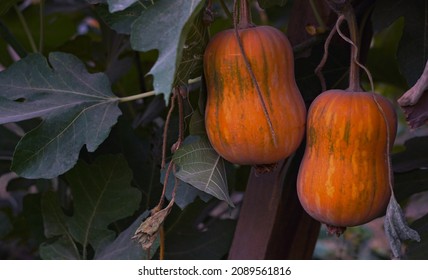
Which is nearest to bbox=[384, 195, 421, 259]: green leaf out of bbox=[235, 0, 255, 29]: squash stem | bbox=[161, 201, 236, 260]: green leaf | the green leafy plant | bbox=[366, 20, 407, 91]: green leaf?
the green leafy plant

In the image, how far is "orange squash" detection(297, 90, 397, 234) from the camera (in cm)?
71

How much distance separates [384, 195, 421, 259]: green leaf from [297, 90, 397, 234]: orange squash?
0.8 inches

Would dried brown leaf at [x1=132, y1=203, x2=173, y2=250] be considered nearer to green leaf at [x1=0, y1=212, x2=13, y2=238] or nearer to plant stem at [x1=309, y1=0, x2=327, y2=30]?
plant stem at [x1=309, y1=0, x2=327, y2=30]

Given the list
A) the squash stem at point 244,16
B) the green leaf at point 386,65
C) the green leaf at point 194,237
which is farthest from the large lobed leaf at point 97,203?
the green leaf at point 386,65

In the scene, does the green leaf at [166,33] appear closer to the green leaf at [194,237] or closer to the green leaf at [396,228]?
the green leaf at [396,228]

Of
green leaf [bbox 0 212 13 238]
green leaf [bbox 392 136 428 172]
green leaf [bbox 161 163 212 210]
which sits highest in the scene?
green leaf [bbox 161 163 212 210]

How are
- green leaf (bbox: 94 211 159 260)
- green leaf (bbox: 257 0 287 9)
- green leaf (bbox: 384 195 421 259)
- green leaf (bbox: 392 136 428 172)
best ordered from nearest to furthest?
green leaf (bbox: 384 195 421 259)
green leaf (bbox: 257 0 287 9)
green leaf (bbox: 94 211 159 260)
green leaf (bbox: 392 136 428 172)

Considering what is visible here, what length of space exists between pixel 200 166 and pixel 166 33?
21cm

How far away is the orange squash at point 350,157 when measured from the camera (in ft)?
2.34

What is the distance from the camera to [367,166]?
0.72 metres

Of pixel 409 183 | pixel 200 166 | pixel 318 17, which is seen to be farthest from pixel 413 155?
pixel 200 166

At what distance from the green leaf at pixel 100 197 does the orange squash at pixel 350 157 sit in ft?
1.22

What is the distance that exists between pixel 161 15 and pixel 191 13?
39 mm

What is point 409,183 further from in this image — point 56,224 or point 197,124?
point 56,224
